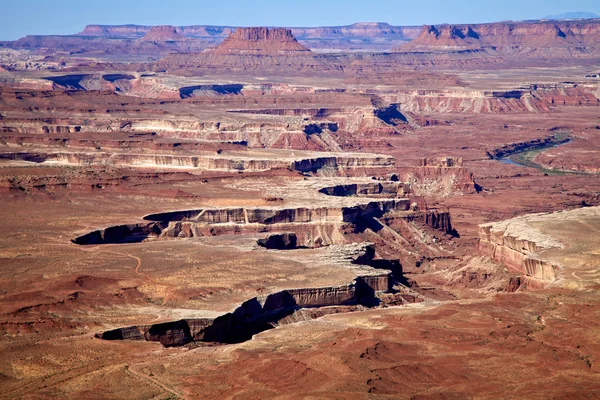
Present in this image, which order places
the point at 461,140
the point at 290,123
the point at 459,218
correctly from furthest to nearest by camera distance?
the point at 461,140
the point at 290,123
the point at 459,218

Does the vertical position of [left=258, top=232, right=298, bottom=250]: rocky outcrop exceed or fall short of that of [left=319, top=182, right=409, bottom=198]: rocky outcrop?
it falls short

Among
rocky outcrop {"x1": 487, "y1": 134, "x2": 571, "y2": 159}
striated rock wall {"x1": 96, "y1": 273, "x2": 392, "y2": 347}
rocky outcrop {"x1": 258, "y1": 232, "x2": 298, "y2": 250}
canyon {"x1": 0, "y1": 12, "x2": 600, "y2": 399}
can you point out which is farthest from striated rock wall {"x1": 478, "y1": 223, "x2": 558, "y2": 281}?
rocky outcrop {"x1": 487, "y1": 134, "x2": 571, "y2": 159}

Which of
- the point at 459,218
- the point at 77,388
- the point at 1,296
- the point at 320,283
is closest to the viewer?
the point at 77,388

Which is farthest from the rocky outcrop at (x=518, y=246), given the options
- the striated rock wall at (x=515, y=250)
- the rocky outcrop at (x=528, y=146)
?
the rocky outcrop at (x=528, y=146)

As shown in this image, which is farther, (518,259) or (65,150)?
(65,150)

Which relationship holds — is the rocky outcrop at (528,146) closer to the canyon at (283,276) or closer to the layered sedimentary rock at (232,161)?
the canyon at (283,276)

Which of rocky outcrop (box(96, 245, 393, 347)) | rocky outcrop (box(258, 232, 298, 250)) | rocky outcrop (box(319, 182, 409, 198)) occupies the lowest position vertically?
rocky outcrop (box(96, 245, 393, 347))

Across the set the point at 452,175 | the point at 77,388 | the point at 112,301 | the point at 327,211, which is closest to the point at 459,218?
the point at 452,175

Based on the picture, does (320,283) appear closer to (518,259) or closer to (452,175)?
(518,259)

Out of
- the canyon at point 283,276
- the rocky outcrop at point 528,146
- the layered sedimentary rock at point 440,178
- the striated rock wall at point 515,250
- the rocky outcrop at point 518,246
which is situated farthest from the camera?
the rocky outcrop at point 528,146

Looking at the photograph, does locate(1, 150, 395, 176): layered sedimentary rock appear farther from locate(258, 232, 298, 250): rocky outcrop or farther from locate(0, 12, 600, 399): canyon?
locate(258, 232, 298, 250): rocky outcrop

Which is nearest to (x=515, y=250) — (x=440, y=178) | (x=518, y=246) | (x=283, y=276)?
(x=518, y=246)
